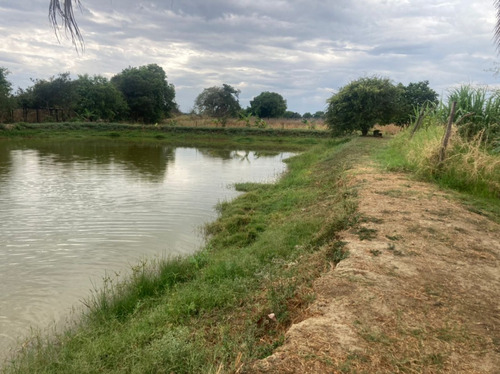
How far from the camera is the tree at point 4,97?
3014 centimetres

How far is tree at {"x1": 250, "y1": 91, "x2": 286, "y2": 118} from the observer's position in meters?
66.4

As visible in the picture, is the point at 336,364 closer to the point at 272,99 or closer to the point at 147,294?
the point at 147,294

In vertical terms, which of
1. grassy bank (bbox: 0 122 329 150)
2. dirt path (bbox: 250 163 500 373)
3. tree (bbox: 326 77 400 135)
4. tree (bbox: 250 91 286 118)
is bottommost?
dirt path (bbox: 250 163 500 373)

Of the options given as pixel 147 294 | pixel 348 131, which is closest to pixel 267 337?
pixel 147 294

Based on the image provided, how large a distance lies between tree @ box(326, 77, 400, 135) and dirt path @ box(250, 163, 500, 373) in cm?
2048

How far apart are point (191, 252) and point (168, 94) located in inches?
1790

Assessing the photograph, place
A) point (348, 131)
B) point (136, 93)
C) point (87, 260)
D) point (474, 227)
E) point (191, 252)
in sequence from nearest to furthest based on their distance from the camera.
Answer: point (474, 227)
point (87, 260)
point (191, 252)
point (348, 131)
point (136, 93)

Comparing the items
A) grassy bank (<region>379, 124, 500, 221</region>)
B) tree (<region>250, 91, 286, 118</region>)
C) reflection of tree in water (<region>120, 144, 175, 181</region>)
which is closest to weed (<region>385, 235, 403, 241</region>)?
grassy bank (<region>379, 124, 500, 221</region>)

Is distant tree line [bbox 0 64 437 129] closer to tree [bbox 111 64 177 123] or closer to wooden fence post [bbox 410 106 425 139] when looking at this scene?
tree [bbox 111 64 177 123]

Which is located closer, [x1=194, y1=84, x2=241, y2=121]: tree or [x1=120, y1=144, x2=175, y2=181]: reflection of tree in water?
[x1=120, y1=144, x2=175, y2=181]: reflection of tree in water

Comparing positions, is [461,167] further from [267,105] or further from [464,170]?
[267,105]

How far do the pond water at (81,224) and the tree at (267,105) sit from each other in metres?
52.4

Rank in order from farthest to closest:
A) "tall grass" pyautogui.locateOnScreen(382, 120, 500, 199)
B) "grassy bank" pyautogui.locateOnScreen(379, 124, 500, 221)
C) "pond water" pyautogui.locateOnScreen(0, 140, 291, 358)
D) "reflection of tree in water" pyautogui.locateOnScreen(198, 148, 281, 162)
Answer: "reflection of tree in water" pyautogui.locateOnScreen(198, 148, 281, 162) → "tall grass" pyautogui.locateOnScreen(382, 120, 500, 199) → "grassy bank" pyautogui.locateOnScreen(379, 124, 500, 221) → "pond water" pyautogui.locateOnScreen(0, 140, 291, 358)

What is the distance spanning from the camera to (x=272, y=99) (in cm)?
6650
